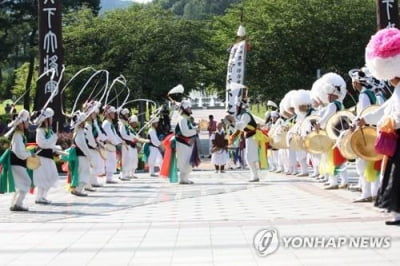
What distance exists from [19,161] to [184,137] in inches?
210

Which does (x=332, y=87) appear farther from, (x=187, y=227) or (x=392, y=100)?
(x=187, y=227)

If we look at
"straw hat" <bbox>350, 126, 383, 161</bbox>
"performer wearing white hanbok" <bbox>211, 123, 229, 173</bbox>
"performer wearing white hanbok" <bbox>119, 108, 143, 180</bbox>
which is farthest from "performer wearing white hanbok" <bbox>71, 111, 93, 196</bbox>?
"performer wearing white hanbok" <bbox>211, 123, 229, 173</bbox>

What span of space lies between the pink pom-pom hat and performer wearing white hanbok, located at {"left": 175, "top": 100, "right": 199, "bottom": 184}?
7.99 metres

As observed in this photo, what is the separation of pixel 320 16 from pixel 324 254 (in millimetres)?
25666

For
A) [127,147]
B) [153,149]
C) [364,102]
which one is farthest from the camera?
[153,149]

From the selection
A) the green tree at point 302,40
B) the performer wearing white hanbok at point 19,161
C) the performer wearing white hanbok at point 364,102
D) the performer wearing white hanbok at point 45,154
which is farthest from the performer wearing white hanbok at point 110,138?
the green tree at point 302,40

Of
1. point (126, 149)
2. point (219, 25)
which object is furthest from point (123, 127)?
point (219, 25)

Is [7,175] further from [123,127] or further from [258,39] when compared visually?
[258,39]

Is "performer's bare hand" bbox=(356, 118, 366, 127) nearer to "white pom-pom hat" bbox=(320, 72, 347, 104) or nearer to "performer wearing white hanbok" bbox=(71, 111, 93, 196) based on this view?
"white pom-pom hat" bbox=(320, 72, 347, 104)

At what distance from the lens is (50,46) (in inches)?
894

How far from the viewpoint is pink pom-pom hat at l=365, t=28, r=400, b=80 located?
773 cm

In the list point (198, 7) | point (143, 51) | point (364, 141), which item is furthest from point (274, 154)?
point (198, 7)

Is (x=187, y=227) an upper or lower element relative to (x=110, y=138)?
lower

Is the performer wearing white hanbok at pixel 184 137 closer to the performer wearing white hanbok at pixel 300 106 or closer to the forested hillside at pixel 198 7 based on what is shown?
the performer wearing white hanbok at pixel 300 106
